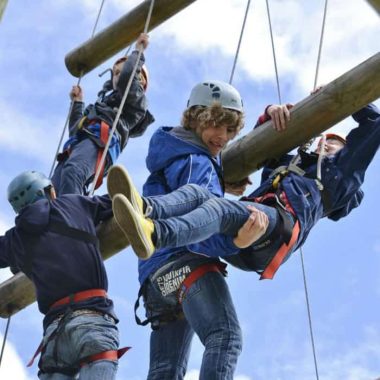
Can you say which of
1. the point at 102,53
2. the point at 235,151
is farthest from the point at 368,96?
the point at 102,53

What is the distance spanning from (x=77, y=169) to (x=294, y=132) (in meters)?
1.57

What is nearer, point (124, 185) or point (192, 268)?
point (124, 185)

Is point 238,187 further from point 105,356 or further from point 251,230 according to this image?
point 105,356

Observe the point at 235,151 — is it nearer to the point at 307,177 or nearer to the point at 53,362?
the point at 307,177

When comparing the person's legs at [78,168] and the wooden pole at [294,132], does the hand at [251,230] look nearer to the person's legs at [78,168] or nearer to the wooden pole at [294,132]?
the wooden pole at [294,132]

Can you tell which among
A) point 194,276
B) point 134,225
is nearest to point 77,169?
point 194,276

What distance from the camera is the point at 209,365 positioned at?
436 centimetres

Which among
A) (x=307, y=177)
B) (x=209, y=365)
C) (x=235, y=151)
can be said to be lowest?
(x=209, y=365)

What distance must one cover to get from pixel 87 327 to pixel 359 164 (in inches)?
61.8

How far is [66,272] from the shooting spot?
4621 mm

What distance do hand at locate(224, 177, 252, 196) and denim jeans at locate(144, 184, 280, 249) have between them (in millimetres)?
952

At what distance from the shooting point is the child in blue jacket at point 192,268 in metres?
4.51

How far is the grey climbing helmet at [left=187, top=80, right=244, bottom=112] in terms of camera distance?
16.6 ft

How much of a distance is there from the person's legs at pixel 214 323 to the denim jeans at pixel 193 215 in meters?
0.34
